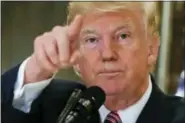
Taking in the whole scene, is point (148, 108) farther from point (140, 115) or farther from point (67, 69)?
point (67, 69)

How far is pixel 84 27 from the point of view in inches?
37.4

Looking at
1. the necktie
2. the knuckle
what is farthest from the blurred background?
the necktie

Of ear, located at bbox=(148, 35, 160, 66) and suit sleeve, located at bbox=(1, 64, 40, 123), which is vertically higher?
ear, located at bbox=(148, 35, 160, 66)

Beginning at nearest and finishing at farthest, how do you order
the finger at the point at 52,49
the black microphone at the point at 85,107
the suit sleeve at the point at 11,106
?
1. the black microphone at the point at 85,107
2. the finger at the point at 52,49
3. the suit sleeve at the point at 11,106

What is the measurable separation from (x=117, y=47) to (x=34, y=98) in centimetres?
25

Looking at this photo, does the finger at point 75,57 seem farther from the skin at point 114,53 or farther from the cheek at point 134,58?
the cheek at point 134,58

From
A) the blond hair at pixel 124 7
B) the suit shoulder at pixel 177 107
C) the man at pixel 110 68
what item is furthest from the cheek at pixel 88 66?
the suit shoulder at pixel 177 107

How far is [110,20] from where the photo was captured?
96 centimetres

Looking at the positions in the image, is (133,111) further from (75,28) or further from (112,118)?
(75,28)

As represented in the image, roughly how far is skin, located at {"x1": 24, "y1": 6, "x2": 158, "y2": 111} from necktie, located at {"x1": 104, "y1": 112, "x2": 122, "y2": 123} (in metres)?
0.01

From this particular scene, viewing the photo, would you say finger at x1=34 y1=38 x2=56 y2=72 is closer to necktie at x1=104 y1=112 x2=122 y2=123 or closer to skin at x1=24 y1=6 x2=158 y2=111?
skin at x1=24 y1=6 x2=158 y2=111

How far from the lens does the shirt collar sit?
0.96 m

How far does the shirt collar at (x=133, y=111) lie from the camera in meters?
0.96

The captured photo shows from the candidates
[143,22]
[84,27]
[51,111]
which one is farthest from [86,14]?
[51,111]
